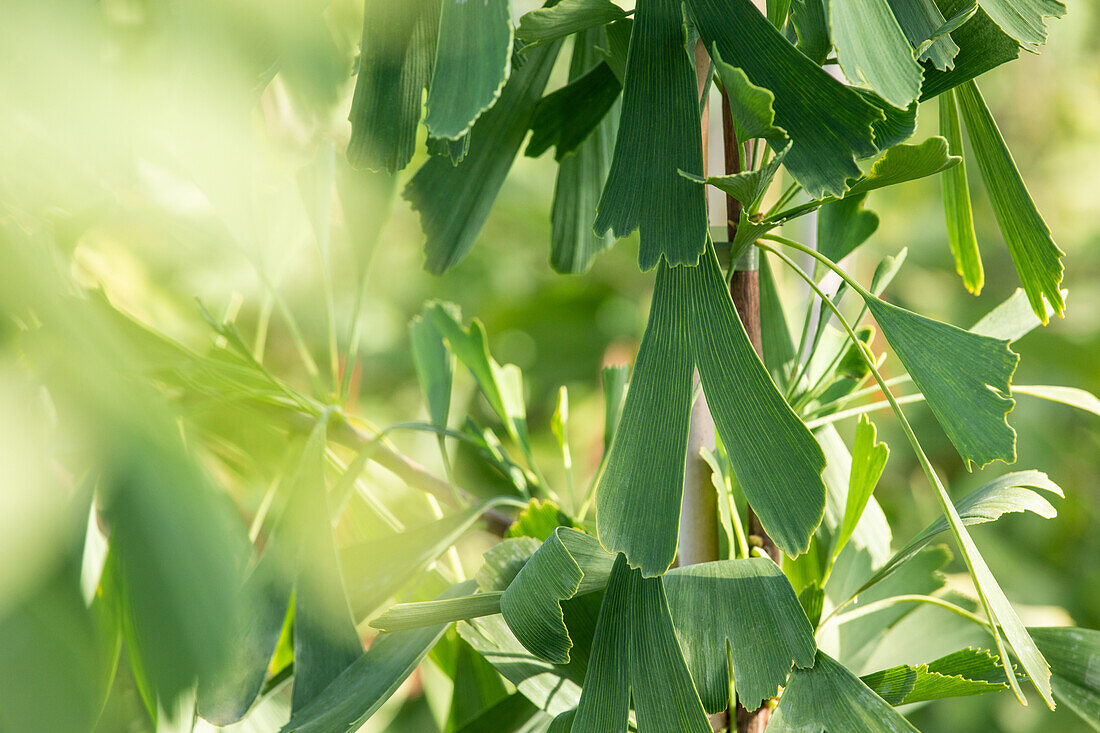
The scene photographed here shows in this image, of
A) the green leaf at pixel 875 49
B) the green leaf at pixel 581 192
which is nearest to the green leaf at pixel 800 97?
the green leaf at pixel 875 49

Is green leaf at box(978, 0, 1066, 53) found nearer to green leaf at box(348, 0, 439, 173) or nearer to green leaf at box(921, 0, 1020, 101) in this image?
green leaf at box(921, 0, 1020, 101)

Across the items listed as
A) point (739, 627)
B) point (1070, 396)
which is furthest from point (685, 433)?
point (1070, 396)

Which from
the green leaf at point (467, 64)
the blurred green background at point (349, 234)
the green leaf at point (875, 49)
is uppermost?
the green leaf at point (875, 49)

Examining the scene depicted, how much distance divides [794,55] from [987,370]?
0.08 metres

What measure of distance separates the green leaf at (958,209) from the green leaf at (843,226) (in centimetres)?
2

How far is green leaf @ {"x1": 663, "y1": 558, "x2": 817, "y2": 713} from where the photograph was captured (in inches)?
7.3

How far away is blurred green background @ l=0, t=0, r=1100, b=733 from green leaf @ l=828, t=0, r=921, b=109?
0.10 metres

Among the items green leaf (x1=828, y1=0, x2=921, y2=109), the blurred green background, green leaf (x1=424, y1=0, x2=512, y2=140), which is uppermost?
green leaf (x1=828, y1=0, x2=921, y2=109)

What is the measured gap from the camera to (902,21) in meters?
0.18

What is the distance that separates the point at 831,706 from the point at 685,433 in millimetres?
70

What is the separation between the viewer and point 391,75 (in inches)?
7.9

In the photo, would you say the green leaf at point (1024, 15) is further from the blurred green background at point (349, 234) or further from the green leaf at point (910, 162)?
the blurred green background at point (349, 234)

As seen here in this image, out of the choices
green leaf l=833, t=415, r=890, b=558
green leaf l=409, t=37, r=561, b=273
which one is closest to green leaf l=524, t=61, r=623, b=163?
green leaf l=409, t=37, r=561, b=273

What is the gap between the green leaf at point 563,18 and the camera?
176 mm
